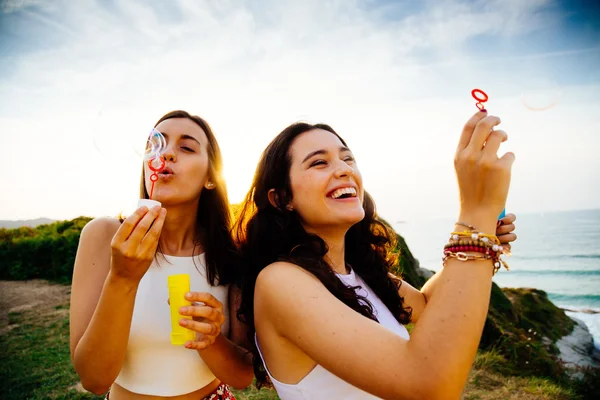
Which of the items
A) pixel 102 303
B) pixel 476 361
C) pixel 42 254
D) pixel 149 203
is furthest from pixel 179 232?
pixel 42 254

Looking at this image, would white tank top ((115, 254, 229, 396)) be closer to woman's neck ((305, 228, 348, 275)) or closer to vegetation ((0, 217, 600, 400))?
woman's neck ((305, 228, 348, 275))

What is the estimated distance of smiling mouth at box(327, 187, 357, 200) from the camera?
200 centimetres

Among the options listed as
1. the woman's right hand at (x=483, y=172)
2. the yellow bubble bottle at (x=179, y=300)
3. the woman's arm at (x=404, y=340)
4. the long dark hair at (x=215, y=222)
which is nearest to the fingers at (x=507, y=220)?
the woman's right hand at (x=483, y=172)

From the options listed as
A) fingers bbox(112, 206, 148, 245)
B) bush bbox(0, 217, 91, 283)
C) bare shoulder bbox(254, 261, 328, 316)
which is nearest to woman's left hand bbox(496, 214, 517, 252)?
bare shoulder bbox(254, 261, 328, 316)

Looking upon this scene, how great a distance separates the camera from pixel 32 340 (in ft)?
25.3

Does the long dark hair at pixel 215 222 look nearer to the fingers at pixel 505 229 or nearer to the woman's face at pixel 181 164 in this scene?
the woman's face at pixel 181 164

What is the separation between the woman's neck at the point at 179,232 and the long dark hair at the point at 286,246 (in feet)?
0.97

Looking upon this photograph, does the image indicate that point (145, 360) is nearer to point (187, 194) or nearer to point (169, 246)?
point (169, 246)

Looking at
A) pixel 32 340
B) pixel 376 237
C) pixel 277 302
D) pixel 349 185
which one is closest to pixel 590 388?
pixel 376 237

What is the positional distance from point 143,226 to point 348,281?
112 cm

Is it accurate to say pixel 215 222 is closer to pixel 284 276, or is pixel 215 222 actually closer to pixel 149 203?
pixel 149 203

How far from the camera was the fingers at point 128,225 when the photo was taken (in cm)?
154

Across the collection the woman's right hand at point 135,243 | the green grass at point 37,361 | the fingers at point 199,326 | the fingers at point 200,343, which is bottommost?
the green grass at point 37,361

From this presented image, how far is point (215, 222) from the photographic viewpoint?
2475 millimetres
